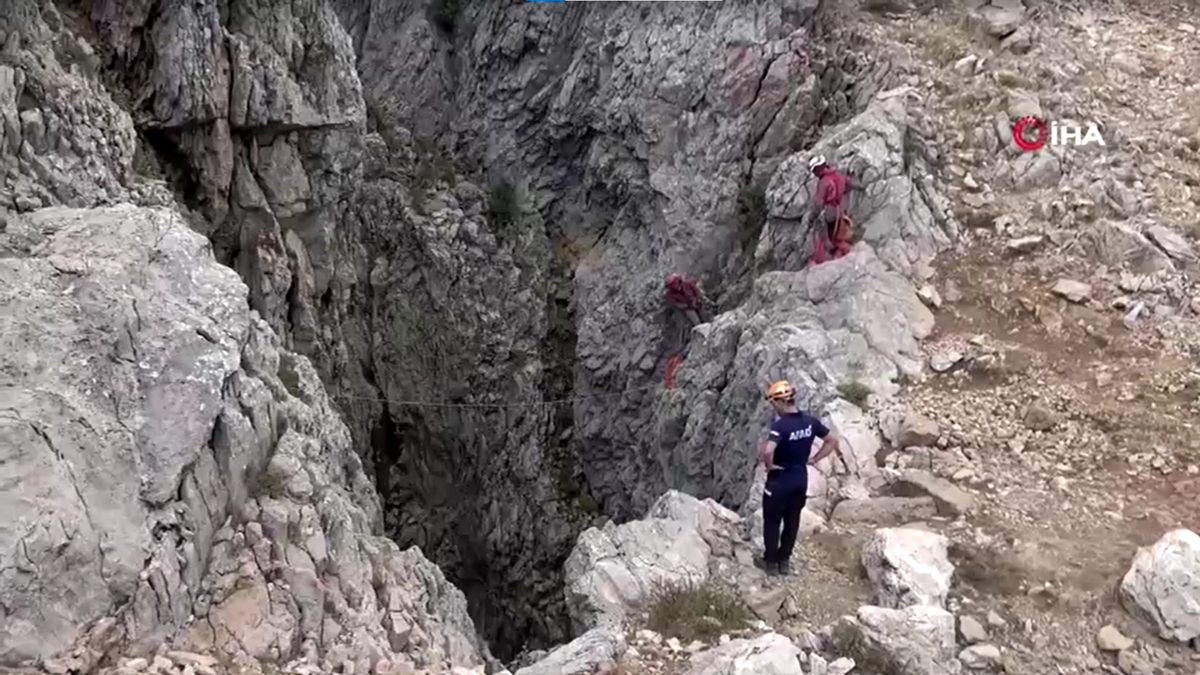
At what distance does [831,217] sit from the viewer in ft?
45.8

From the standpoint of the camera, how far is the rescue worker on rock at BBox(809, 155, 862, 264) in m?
13.7

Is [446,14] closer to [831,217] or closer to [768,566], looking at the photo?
[831,217]

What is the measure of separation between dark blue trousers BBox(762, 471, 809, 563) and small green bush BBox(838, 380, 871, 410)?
249 centimetres

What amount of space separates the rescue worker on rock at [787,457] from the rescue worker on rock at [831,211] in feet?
18.0

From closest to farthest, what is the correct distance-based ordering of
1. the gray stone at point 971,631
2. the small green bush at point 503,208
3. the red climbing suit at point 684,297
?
the gray stone at point 971,631 → the red climbing suit at point 684,297 → the small green bush at point 503,208

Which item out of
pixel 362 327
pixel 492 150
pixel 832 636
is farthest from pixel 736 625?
pixel 492 150

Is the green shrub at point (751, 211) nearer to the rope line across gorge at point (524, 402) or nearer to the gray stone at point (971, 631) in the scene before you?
the rope line across gorge at point (524, 402)

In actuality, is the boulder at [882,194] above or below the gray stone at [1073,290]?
above

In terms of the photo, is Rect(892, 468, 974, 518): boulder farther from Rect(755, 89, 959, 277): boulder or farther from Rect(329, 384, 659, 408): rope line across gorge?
Rect(329, 384, 659, 408): rope line across gorge

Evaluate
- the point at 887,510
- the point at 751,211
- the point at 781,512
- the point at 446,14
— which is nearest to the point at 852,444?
the point at 887,510

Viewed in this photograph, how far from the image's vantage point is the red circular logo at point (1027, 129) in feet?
46.8

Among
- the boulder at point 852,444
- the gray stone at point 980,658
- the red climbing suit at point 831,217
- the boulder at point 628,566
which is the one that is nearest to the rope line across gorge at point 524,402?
the red climbing suit at point 831,217

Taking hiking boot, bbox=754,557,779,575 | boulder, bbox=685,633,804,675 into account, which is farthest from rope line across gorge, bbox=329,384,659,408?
boulder, bbox=685,633,804,675

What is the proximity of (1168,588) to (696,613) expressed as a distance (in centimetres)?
417
